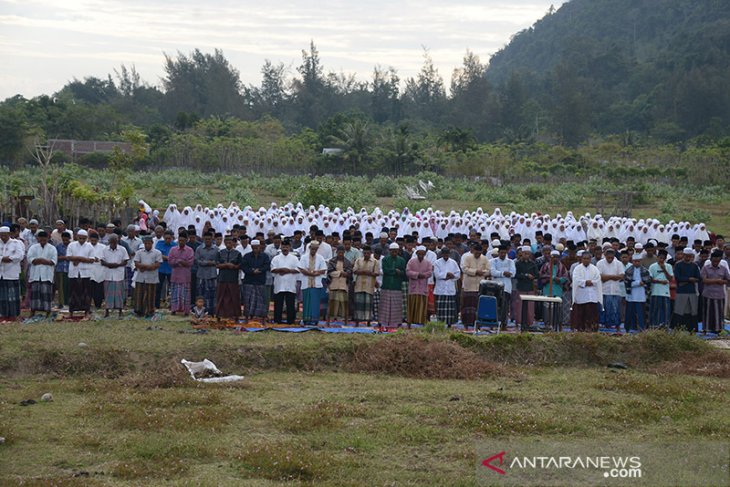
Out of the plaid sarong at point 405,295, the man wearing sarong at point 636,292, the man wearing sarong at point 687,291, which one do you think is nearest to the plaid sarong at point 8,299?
the plaid sarong at point 405,295

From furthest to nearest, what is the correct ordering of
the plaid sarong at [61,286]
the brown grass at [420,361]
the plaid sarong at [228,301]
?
the plaid sarong at [61,286] < the plaid sarong at [228,301] < the brown grass at [420,361]

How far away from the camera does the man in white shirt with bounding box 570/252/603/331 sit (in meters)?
13.5

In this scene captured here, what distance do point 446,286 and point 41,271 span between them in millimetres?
6013

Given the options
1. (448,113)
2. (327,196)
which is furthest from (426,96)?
(327,196)

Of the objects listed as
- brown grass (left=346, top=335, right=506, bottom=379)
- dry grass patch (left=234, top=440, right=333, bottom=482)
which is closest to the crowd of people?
brown grass (left=346, top=335, right=506, bottom=379)

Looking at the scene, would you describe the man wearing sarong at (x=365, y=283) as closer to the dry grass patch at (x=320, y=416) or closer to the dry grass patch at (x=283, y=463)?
the dry grass patch at (x=320, y=416)

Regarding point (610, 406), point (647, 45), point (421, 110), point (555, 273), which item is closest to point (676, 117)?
point (421, 110)

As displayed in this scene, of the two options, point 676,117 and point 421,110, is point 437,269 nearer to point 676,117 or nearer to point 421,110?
point 676,117

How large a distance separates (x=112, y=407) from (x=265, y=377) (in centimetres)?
234

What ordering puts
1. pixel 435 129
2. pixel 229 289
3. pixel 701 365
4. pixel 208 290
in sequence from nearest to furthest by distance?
pixel 701 365 < pixel 229 289 < pixel 208 290 < pixel 435 129

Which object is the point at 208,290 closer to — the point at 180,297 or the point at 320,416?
the point at 180,297

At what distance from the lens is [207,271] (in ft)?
46.3

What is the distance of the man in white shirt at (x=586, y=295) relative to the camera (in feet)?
44.3

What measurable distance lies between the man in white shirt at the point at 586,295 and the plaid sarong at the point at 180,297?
5.90 meters
